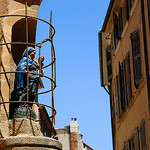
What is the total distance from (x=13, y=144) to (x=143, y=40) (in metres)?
5.97

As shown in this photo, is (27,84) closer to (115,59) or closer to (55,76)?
(55,76)

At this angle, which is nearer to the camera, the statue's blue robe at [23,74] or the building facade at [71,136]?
the statue's blue robe at [23,74]

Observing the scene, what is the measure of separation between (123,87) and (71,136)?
25.1m

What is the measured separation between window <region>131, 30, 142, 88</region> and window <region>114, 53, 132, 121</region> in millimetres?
1068

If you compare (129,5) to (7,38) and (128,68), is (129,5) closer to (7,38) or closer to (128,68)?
(128,68)

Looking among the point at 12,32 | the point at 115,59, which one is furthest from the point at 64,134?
the point at 12,32

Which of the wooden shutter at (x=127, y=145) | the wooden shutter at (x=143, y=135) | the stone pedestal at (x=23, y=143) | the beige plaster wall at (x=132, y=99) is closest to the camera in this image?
the stone pedestal at (x=23, y=143)

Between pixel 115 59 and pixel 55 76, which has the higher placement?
pixel 115 59

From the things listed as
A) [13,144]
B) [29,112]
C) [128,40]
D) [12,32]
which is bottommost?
[13,144]

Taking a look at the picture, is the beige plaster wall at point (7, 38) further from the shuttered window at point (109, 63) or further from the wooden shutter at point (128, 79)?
the shuttered window at point (109, 63)

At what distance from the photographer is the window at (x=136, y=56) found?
1367 cm

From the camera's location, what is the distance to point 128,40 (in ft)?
51.5

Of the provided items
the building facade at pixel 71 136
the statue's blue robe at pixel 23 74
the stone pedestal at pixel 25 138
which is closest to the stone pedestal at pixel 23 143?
the stone pedestal at pixel 25 138

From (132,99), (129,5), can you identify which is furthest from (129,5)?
(132,99)
